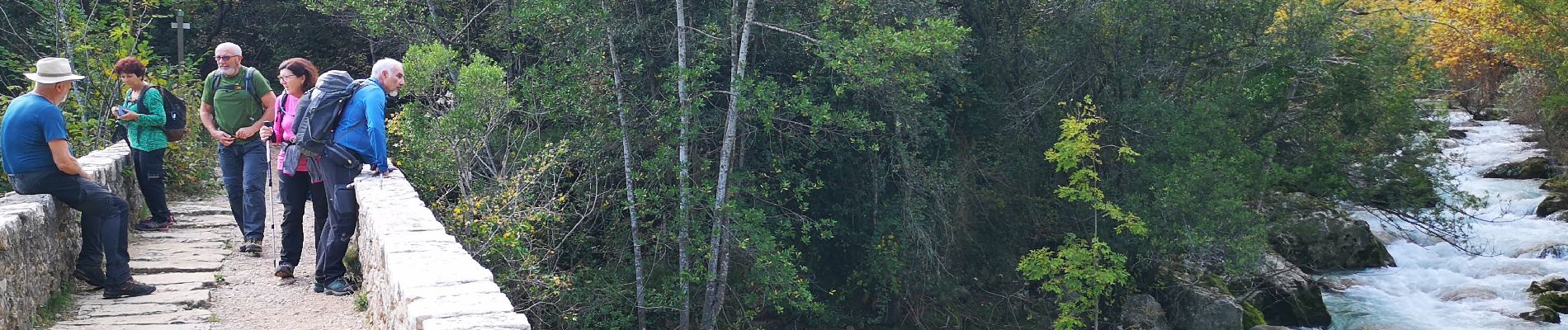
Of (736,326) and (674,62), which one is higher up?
(674,62)

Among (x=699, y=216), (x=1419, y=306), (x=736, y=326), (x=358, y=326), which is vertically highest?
(x=358, y=326)

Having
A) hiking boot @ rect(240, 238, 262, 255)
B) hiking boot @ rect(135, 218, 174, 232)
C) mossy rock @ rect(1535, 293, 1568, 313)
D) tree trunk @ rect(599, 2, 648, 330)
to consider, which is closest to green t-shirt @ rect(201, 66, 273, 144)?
hiking boot @ rect(240, 238, 262, 255)

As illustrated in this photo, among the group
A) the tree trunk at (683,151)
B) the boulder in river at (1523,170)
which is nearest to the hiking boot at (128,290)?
the tree trunk at (683,151)

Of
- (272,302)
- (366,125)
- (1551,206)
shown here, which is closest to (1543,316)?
(1551,206)

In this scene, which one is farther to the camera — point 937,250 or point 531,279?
point 937,250

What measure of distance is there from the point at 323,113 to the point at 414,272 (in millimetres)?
2155

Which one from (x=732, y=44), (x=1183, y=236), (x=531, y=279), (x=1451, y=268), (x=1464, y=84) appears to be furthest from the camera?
(x=1464, y=84)

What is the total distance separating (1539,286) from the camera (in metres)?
15.2

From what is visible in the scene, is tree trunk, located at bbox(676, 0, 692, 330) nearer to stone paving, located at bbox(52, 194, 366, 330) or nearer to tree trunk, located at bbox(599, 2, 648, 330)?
tree trunk, located at bbox(599, 2, 648, 330)

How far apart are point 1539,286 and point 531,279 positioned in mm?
13453

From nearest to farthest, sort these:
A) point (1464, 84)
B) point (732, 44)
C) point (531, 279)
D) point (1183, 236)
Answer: point (531, 279) → point (732, 44) → point (1183, 236) → point (1464, 84)

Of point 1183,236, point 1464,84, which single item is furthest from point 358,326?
point 1464,84

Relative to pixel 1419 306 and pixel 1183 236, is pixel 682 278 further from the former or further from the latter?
pixel 1419 306

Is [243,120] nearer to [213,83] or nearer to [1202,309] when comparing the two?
[213,83]
